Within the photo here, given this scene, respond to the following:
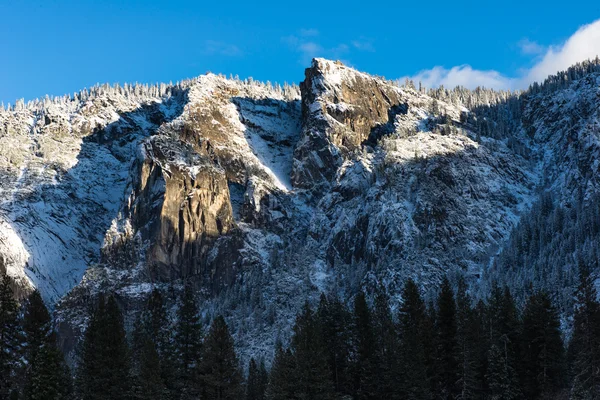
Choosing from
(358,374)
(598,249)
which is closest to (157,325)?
(358,374)

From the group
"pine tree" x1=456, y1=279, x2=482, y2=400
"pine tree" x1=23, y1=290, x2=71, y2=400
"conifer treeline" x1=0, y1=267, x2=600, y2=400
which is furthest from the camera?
"pine tree" x1=456, y1=279, x2=482, y2=400

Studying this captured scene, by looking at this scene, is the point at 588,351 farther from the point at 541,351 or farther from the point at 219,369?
the point at 219,369

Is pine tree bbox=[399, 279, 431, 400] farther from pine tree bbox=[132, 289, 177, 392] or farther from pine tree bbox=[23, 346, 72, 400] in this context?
pine tree bbox=[23, 346, 72, 400]

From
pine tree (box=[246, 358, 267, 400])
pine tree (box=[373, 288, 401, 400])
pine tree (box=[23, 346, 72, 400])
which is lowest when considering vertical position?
pine tree (box=[23, 346, 72, 400])

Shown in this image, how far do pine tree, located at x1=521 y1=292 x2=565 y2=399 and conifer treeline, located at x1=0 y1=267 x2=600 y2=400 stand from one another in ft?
0.36

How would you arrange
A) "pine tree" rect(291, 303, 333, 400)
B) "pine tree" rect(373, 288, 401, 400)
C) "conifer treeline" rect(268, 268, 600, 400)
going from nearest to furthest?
"pine tree" rect(291, 303, 333, 400) → "conifer treeline" rect(268, 268, 600, 400) → "pine tree" rect(373, 288, 401, 400)

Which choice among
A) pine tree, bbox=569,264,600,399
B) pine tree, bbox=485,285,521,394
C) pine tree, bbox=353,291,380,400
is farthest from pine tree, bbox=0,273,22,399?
pine tree, bbox=569,264,600,399

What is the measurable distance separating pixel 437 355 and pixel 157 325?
96.2ft

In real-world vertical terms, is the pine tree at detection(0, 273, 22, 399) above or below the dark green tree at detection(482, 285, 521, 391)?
below

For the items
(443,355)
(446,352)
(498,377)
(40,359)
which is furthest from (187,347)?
(498,377)

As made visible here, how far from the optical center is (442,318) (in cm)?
8288

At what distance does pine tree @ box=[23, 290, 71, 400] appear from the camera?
55031 mm

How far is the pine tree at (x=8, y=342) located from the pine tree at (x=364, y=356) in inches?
1299

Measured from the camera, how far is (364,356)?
255ft
